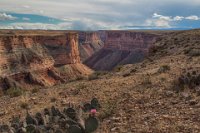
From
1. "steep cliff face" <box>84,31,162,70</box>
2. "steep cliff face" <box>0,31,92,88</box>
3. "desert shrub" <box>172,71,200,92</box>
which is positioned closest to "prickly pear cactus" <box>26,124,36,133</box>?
"desert shrub" <box>172,71,200,92</box>

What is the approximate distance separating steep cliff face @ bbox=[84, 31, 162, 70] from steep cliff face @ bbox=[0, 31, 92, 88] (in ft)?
93.8

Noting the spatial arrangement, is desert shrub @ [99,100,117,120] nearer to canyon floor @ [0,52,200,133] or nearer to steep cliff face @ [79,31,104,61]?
canyon floor @ [0,52,200,133]

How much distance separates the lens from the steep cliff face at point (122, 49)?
111144 millimetres

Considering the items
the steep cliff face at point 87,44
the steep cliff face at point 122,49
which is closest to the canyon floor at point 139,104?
the steep cliff face at point 122,49

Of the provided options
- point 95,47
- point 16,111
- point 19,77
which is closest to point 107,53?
point 95,47

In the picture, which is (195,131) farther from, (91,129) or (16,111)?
(16,111)

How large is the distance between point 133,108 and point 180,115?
155 centimetres

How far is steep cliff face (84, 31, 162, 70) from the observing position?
111 m

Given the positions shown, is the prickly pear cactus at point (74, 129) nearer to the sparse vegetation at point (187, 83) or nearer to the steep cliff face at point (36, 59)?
the sparse vegetation at point (187, 83)

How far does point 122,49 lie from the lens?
125000mm

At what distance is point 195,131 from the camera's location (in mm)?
6852

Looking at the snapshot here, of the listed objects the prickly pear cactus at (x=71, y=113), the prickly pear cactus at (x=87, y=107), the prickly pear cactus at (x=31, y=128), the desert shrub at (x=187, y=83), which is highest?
the desert shrub at (x=187, y=83)

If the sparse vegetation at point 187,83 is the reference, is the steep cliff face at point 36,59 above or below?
below

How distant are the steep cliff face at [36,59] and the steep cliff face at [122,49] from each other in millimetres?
28604
